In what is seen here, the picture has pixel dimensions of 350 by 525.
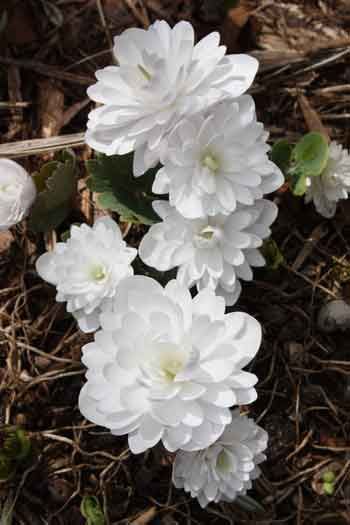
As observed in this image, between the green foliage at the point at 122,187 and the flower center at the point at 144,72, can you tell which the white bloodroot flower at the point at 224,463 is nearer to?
the green foliage at the point at 122,187

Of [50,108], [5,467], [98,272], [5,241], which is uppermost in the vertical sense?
[50,108]

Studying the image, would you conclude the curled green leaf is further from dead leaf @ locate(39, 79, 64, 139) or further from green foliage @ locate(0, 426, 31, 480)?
dead leaf @ locate(39, 79, 64, 139)

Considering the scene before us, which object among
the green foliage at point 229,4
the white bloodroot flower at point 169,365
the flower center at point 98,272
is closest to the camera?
the white bloodroot flower at point 169,365

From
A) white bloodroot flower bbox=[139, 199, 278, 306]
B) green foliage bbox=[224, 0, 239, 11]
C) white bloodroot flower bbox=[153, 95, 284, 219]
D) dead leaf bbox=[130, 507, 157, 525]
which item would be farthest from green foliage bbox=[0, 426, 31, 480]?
green foliage bbox=[224, 0, 239, 11]

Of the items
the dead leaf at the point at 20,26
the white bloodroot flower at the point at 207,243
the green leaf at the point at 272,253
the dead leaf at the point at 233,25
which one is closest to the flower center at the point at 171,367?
the white bloodroot flower at the point at 207,243

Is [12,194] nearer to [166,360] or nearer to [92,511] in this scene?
[166,360]

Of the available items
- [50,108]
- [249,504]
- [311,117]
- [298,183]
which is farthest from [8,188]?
[249,504]

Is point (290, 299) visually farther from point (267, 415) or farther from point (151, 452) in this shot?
point (151, 452)
